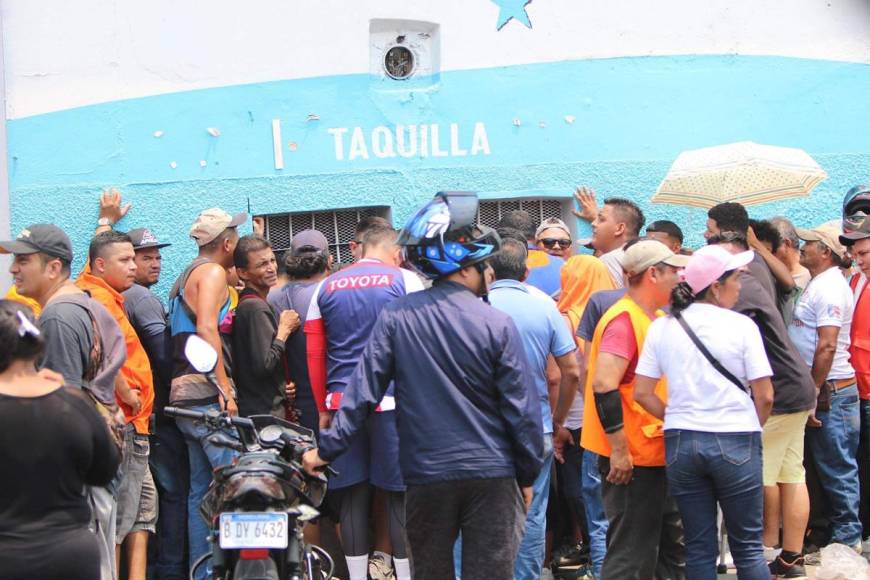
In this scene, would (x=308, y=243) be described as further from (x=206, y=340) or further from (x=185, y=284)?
→ (x=206, y=340)

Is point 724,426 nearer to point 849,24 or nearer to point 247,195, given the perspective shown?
point 247,195

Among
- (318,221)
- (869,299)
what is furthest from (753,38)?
(318,221)

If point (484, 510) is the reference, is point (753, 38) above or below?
above

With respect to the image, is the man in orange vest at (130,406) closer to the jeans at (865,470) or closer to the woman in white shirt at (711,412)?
the woman in white shirt at (711,412)

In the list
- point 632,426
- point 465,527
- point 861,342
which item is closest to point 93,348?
point 465,527

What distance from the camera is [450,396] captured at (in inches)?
210

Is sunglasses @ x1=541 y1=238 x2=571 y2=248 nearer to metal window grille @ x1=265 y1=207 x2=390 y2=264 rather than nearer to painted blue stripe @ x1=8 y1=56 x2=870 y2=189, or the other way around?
painted blue stripe @ x1=8 y1=56 x2=870 y2=189

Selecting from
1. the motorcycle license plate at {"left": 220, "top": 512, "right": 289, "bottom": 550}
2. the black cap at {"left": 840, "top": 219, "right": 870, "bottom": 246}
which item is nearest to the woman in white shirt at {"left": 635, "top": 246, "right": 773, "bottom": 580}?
the motorcycle license plate at {"left": 220, "top": 512, "right": 289, "bottom": 550}

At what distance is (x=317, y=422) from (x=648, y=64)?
4645 millimetres

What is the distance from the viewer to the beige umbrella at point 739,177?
877 cm

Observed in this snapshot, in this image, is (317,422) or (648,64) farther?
(648,64)

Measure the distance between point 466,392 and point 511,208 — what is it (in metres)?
5.15

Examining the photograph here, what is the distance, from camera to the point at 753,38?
10648 millimetres

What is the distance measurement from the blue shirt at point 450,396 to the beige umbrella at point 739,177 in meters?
3.85
